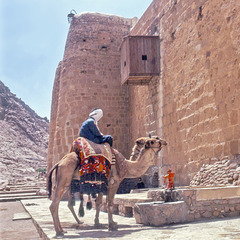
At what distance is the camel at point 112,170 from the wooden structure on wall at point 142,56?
6828 millimetres

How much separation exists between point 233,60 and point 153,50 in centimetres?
498

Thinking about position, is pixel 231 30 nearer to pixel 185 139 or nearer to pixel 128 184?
pixel 185 139

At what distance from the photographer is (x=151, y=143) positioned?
591cm

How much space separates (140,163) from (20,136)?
74.5 m

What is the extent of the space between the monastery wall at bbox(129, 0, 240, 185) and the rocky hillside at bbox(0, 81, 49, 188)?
1669 inches

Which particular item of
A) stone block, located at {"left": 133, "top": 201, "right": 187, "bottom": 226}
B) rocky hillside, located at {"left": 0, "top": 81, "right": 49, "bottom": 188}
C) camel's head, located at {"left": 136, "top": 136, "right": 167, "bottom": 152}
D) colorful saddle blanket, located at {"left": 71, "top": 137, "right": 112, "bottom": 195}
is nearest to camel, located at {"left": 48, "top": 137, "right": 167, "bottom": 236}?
camel's head, located at {"left": 136, "top": 136, "right": 167, "bottom": 152}

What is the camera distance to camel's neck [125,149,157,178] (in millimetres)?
5812

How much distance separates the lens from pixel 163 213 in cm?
554

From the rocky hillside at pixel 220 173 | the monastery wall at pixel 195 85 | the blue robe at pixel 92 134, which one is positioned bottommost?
the rocky hillside at pixel 220 173

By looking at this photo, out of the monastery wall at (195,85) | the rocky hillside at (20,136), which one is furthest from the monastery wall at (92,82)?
the rocky hillside at (20,136)

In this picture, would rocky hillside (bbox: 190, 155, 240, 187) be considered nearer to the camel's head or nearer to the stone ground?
the stone ground

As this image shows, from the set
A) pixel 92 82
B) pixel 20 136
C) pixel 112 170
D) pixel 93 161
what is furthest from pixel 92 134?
pixel 20 136

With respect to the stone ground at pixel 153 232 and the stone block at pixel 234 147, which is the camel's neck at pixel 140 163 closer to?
the stone ground at pixel 153 232

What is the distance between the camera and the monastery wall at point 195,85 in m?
8.02
